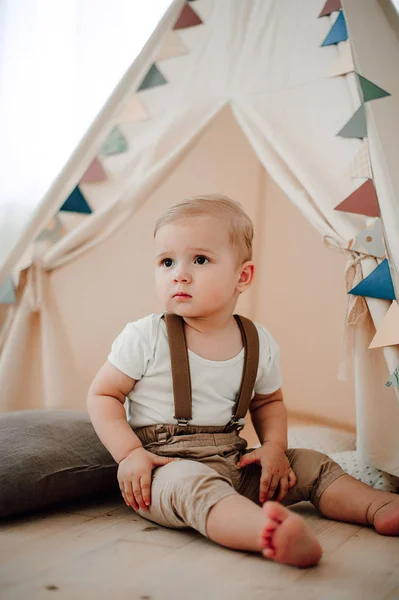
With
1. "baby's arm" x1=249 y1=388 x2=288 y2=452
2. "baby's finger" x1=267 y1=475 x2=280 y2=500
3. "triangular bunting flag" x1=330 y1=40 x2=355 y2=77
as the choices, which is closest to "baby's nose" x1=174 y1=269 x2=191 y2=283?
"baby's arm" x1=249 y1=388 x2=288 y2=452

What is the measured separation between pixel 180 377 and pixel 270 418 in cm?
30

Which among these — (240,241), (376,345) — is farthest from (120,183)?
(376,345)

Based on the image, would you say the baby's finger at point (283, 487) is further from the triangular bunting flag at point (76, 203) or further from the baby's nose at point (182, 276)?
the triangular bunting flag at point (76, 203)

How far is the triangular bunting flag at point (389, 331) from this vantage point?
4.53 ft

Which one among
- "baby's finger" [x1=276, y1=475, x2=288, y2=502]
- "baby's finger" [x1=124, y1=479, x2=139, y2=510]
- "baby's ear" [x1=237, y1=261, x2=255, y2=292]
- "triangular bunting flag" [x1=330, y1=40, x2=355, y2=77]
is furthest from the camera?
"triangular bunting flag" [x1=330, y1=40, x2=355, y2=77]

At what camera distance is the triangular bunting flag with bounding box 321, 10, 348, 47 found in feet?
5.25

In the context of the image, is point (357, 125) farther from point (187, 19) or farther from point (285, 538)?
point (285, 538)

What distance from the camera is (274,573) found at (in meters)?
0.98

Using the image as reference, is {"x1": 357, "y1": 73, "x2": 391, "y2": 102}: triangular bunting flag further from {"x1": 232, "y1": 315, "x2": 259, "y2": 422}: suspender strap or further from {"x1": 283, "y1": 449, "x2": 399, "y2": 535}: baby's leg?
{"x1": 283, "y1": 449, "x2": 399, "y2": 535}: baby's leg

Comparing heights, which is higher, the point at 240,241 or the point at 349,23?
the point at 349,23

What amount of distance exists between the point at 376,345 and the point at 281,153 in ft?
2.16

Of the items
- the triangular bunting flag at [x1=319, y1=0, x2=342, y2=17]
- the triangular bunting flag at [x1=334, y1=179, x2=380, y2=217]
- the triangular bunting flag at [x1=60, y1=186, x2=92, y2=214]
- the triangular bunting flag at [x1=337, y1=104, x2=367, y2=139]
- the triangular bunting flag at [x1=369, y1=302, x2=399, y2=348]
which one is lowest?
the triangular bunting flag at [x1=369, y1=302, x2=399, y2=348]

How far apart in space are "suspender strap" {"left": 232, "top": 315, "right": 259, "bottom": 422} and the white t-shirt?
0.05 ft

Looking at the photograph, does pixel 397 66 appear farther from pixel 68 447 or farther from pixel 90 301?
pixel 90 301
